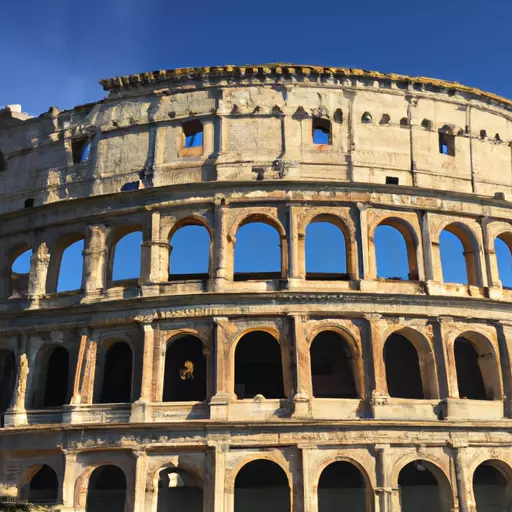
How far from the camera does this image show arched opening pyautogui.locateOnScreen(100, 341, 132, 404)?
73.3ft

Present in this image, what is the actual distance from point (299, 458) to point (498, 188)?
11675 millimetres

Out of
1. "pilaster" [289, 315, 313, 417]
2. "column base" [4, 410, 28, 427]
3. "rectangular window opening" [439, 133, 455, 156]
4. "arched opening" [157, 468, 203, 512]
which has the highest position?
"rectangular window opening" [439, 133, 455, 156]

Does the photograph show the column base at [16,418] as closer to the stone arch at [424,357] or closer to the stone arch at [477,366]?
the stone arch at [424,357]

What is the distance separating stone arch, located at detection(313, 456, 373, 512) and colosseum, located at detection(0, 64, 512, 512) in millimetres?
69

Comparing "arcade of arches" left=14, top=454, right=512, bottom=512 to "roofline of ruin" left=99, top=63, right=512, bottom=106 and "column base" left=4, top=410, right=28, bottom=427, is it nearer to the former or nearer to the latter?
"column base" left=4, top=410, right=28, bottom=427

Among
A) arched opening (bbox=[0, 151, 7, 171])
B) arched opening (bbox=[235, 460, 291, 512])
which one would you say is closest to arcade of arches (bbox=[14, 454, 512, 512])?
arched opening (bbox=[235, 460, 291, 512])

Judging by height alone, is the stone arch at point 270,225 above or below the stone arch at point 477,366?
above

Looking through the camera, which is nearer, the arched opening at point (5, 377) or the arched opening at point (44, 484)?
the arched opening at point (44, 484)

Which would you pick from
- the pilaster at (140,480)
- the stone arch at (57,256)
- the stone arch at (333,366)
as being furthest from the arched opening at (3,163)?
the stone arch at (333,366)

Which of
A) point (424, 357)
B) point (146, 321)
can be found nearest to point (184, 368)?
point (146, 321)

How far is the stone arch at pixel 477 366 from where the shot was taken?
21.5 metres

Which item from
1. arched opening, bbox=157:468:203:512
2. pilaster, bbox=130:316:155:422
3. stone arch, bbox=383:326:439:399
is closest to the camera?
pilaster, bbox=130:316:155:422

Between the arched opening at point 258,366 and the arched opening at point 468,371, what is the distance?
6.01 meters

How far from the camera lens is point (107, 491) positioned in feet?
72.0
